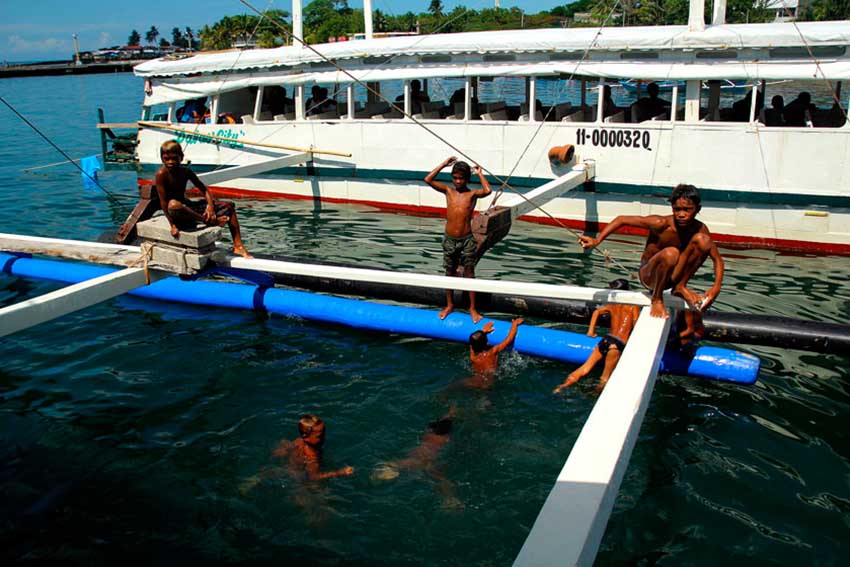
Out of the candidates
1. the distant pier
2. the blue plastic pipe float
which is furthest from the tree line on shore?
the blue plastic pipe float

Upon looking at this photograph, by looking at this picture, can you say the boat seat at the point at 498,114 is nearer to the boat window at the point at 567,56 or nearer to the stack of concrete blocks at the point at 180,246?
the boat window at the point at 567,56

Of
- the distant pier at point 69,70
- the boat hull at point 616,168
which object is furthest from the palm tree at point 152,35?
the boat hull at point 616,168

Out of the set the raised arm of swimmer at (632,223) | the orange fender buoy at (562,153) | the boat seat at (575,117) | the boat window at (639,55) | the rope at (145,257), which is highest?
the boat window at (639,55)

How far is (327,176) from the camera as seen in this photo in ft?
57.2

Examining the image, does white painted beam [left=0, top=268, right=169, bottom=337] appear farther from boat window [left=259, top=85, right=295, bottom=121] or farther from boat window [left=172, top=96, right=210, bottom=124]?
boat window [left=172, top=96, right=210, bottom=124]

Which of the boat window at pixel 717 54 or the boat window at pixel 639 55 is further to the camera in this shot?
the boat window at pixel 639 55

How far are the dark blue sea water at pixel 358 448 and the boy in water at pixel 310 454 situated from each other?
0.46 feet

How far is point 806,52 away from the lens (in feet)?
40.9

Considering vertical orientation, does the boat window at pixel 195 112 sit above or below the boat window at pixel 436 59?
below

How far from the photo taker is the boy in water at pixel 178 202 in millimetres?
8625

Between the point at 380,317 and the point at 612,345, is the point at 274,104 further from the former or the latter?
the point at 612,345

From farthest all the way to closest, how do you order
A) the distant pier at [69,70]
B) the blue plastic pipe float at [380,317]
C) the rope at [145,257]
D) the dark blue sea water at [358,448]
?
1. the distant pier at [69,70]
2. the rope at [145,257]
3. the blue plastic pipe float at [380,317]
4. the dark blue sea water at [358,448]

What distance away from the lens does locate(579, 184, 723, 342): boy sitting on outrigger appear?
6754mm

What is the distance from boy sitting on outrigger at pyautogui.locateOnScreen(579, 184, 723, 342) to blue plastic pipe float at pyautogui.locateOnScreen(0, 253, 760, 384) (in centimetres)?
101
